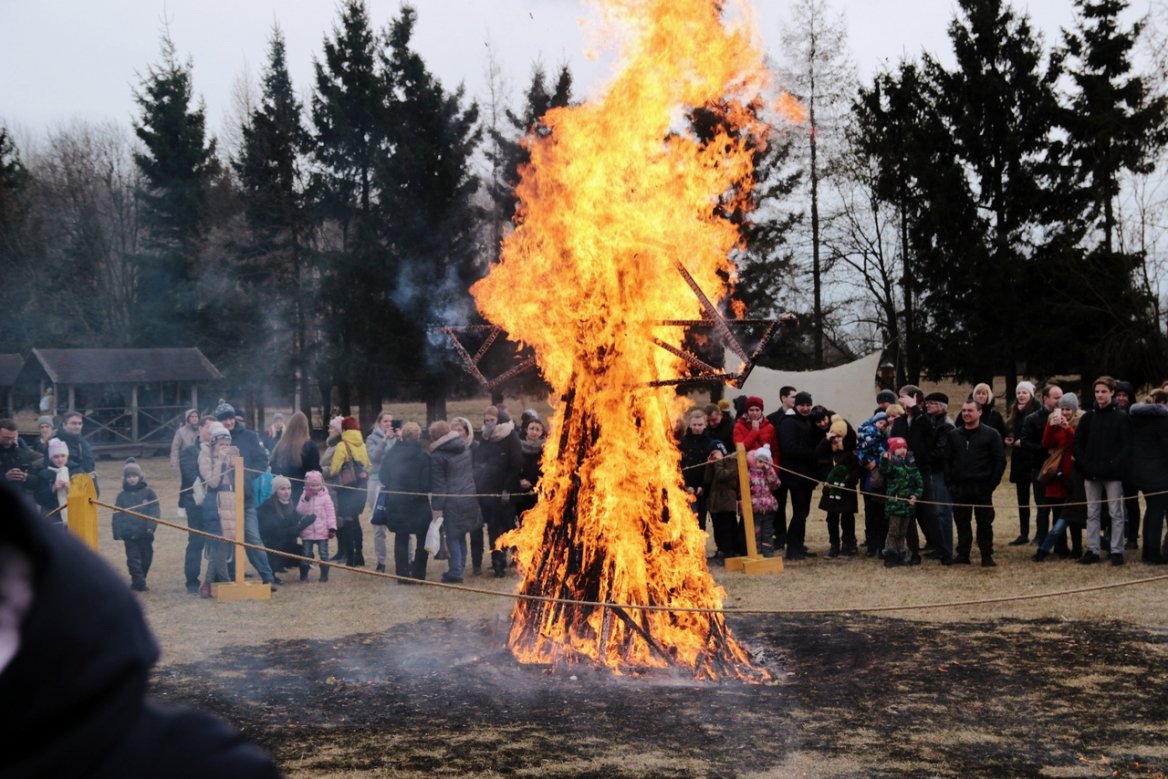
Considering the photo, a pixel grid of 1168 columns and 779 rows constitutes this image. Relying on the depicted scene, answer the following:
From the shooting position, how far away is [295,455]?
515 inches

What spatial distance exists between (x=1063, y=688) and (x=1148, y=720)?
2.68ft

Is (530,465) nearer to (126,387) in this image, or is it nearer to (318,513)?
(318,513)

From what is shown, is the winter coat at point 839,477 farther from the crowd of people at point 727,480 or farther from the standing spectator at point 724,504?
the standing spectator at point 724,504

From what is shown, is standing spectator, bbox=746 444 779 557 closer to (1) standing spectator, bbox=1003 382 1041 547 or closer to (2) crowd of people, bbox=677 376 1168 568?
(2) crowd of people, bbox=677 376 1168 568

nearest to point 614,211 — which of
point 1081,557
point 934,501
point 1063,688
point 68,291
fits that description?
point 1063,688

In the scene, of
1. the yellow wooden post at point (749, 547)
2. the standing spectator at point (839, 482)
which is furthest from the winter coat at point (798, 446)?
the yellow wooden post at point (749, 547)

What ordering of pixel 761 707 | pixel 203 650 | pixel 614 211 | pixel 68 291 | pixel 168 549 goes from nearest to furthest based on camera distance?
pixel 761 707
pixel 614 211
pixel 203 650
pixel 168 549
pixel 68 291

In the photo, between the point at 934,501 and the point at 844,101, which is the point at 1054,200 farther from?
the point at 934,501

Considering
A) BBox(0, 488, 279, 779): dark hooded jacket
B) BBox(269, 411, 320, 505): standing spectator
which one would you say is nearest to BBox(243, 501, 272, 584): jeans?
BBox(269, 411, 320, 505): standing spectator

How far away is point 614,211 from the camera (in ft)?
27.4

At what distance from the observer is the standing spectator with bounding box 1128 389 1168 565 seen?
1198cm

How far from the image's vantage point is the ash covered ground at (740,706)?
6152 millimetres

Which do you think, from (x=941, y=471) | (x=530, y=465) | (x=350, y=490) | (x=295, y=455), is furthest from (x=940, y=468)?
(x=295, y=455)

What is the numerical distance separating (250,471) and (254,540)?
74 cm
